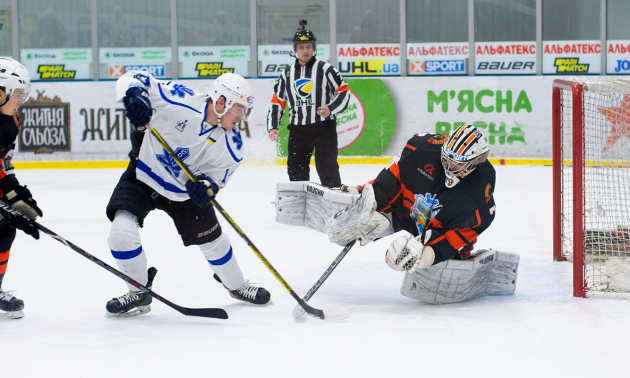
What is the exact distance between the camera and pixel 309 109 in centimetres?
458

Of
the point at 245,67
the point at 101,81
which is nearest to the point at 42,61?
the point at 101,81

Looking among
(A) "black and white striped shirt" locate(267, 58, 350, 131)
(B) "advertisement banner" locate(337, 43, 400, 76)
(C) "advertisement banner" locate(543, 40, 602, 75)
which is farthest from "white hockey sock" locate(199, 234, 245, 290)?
(C) "advertisement banner" locate(543, 40, 602, 75)

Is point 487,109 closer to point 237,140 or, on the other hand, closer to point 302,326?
point 237,140

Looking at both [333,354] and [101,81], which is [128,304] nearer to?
[333,354]

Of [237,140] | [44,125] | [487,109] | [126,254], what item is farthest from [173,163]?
[44,125]

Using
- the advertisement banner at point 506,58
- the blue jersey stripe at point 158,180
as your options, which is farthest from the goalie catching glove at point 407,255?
the advertisement banner at point 506,58

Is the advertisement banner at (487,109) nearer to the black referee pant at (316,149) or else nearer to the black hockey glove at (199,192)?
the black referee pant at (316,149)

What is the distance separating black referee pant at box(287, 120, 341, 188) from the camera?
4492mm

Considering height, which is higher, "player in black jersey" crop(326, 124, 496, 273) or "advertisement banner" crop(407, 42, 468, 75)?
"advertisement banner" crop(407, 42, 468, 75)

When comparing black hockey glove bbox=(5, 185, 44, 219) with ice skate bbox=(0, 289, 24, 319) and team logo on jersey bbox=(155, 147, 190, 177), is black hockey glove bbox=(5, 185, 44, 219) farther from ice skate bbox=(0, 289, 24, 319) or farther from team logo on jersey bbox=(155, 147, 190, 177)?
team logo on jersey bbox=(155, 147, 190, 177)

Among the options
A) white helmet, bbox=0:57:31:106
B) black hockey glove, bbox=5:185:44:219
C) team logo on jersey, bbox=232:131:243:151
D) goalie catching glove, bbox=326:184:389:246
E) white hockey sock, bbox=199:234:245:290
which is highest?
white helmet, bbox=0:57:31:106

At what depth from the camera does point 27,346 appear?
2.15 metres

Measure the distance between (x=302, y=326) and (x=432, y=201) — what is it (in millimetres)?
668

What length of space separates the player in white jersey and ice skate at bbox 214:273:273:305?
8.3 inches
